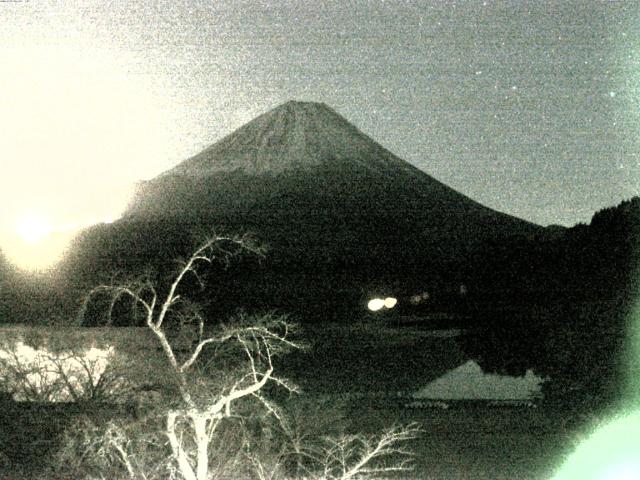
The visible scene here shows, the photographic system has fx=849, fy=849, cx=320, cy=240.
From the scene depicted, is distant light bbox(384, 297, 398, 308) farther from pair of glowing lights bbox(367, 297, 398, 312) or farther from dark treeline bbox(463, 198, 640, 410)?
dark treeline bbox(463, 198, 640, 410)

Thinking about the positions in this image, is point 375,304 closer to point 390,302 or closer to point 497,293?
point 390,302

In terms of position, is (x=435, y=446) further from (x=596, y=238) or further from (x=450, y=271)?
(x=450, y=271)

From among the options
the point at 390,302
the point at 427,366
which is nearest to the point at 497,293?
the point at 427,366

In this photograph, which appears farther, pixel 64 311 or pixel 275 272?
pixel 275 272

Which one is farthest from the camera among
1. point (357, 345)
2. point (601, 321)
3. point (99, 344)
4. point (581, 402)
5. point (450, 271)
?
point (450, 271)

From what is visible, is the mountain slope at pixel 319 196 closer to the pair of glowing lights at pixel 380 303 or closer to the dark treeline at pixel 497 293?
the dark treeline at pixel 497 293

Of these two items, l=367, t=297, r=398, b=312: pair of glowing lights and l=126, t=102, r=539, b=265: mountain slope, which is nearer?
l=367, t=297, r=398, b=312: pair of glowing lights

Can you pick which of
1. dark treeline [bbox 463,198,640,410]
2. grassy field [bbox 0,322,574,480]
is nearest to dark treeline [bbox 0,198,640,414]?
dark treeline [bbox 463,198,640,410]

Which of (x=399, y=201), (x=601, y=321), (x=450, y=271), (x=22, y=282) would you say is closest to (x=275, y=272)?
(x=450, y=271)
